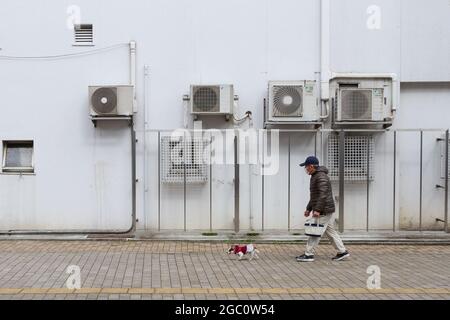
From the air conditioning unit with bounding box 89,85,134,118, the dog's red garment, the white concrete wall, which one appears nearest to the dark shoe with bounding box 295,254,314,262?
the dog's red garment

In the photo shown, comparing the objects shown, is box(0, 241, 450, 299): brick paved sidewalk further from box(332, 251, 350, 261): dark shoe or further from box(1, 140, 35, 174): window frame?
box(1, 140, 35, 174): window frame

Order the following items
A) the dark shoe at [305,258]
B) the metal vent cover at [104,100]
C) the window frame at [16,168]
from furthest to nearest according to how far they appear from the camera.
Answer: the window frame at [16,168], the metal vent cover at [104,100], the dark shoe at [305,258]

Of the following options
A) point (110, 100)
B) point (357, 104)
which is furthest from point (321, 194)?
point (110, 100)

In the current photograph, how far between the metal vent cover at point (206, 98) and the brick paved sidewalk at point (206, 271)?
8.26 feet

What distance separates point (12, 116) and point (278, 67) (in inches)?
203

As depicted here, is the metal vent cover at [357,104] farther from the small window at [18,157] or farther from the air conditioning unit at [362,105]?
the small window at [18,157]

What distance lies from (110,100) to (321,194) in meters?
4.26

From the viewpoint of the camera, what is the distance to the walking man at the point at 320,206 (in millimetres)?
9086

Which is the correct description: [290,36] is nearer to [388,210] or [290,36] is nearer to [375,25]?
[375,25]

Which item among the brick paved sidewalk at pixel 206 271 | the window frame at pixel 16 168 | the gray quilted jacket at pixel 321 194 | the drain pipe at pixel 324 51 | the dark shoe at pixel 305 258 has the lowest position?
the brick paved sidewalk at pixel 206 271

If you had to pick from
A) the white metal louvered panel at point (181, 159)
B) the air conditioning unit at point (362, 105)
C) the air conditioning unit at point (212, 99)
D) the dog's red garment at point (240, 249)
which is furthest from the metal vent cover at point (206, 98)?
the dog's red garment at point (240, 249)

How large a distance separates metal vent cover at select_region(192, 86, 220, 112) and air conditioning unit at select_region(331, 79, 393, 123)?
2.26m

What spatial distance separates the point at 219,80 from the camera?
1109cm
